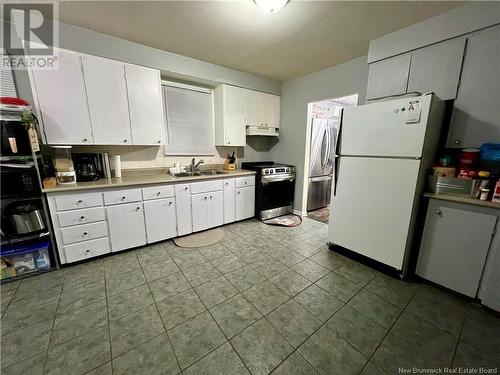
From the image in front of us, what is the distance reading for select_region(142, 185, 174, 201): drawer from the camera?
2.51 m

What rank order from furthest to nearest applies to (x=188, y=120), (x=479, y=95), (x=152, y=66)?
(x=188, y=120) < (x=152, y=66) < (x=479, y=95)

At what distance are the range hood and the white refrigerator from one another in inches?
A: 67.7

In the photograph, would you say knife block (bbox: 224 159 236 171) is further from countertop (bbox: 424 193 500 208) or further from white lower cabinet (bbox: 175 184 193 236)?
countertop (bbox: 424 193 500 208)

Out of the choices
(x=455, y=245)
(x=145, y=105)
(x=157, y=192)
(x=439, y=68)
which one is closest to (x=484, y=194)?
(x=455, y=245)

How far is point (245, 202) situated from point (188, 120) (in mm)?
1671

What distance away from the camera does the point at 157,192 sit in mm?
2582

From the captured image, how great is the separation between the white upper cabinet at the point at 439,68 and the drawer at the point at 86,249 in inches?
153

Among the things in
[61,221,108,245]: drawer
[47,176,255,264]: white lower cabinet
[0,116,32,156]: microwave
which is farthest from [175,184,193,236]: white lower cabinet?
[0,116,32,156]: microwave

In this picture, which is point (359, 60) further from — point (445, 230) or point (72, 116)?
point (72, 116)

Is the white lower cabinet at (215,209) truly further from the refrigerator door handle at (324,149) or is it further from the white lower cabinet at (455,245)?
the white lower cabinet at (455,245)

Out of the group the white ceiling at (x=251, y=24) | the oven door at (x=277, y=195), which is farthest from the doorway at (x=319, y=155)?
the white ceiling at (x=251, y=24)

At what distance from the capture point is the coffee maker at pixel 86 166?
7.70 feet

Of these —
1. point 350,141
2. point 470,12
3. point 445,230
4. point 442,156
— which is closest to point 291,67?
point 350,141

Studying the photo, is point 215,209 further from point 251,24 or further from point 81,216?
point 251,24
